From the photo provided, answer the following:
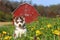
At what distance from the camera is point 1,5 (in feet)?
159

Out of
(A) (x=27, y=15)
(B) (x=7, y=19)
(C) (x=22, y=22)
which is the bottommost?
(B) (x=7, y=19)

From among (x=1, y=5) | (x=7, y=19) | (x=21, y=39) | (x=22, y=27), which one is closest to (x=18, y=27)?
(x=22, y=27)

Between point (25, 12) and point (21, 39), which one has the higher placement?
point (21, 39)

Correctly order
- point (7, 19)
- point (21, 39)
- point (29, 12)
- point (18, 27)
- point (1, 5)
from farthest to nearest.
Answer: point (1, 5) → point (7, 19) → point (29, 12) → point (18, 27) → point (21, 39)

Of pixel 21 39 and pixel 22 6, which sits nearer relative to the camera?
pixel 21 39

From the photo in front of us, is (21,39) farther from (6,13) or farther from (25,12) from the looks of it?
(6,13)

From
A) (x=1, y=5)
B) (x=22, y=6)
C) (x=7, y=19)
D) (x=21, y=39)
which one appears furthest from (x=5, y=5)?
(x=21, y=39)

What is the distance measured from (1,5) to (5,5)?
0.99m

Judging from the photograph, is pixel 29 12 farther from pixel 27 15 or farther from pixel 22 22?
pixel 22 22

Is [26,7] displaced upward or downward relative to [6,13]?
→ upward

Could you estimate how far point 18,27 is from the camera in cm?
749

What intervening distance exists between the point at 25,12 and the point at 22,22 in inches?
554

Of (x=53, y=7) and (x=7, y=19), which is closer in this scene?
(x=7, y=19)

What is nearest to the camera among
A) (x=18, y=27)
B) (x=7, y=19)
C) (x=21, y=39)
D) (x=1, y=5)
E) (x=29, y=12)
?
(x=21, y=39)
